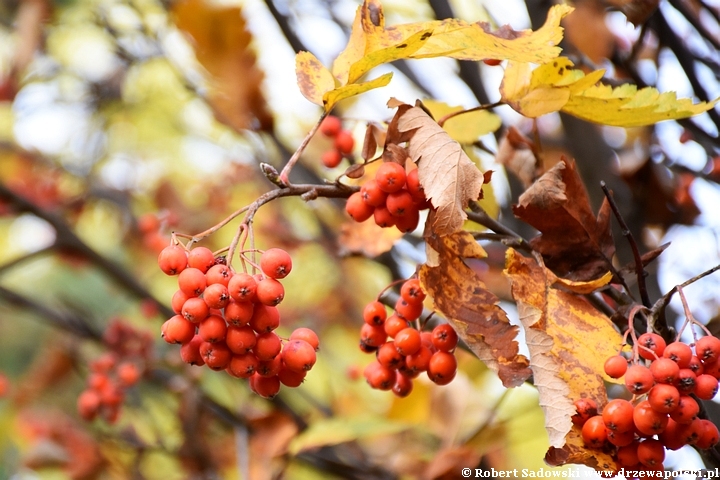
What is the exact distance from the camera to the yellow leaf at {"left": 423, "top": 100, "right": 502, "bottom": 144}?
1.04 metres

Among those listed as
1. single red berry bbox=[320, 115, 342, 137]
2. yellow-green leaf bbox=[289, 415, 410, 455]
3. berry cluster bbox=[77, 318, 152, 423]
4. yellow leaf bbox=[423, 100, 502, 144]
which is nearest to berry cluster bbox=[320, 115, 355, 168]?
single red berry bbox=[320, 115, 342, 137]

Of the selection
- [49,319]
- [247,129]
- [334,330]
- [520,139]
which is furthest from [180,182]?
[520,139]

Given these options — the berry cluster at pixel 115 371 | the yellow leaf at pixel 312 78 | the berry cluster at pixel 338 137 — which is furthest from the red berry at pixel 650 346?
the berry cluster at pixel 115 371

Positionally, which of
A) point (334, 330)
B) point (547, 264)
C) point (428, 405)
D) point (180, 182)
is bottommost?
point (547, 264)

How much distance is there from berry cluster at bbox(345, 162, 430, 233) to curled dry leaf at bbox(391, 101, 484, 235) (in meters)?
0.03

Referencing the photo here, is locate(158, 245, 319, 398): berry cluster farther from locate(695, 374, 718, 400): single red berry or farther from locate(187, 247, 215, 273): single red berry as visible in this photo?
locate(695, 374, 718, 400): single red berry

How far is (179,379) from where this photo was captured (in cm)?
199

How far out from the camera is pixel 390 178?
0.78m

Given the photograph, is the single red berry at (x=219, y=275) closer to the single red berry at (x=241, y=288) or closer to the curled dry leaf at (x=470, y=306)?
the single red berry at (x=241, y=288)

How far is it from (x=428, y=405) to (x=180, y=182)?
2.98 m

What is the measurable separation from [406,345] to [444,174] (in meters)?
0.26

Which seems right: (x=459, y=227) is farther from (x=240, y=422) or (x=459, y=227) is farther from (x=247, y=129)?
(x=240, y=422)

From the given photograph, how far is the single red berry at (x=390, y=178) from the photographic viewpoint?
30.6 inches

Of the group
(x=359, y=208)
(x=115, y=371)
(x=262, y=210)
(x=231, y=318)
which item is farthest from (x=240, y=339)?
(x=262, y=210)
